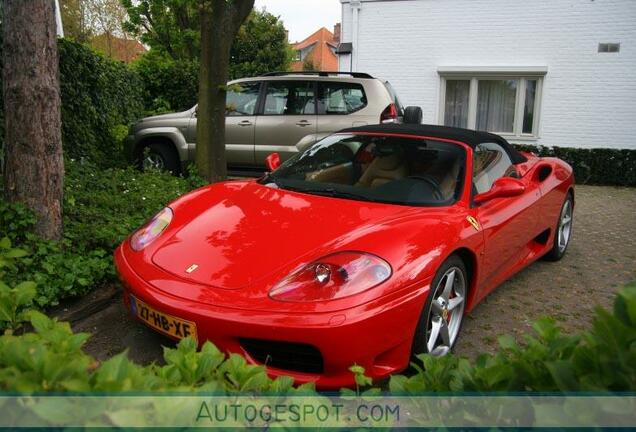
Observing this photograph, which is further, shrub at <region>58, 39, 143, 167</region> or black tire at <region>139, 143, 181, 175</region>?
black tire at <region>139, 143, 181, 175</region>

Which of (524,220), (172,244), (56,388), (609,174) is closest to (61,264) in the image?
(172,244)

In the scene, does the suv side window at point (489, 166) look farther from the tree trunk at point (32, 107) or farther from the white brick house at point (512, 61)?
the white brick house at point (512, 61)

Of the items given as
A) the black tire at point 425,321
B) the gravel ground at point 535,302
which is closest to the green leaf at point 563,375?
the gravel ground at point 535,302

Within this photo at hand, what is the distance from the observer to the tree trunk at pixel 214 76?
21.1ft

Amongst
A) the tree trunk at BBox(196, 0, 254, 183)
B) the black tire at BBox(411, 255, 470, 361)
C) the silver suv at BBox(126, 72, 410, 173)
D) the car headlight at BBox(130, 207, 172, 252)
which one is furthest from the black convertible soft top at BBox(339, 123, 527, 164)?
the silver suv at BBox(126, 72, 410, 173)

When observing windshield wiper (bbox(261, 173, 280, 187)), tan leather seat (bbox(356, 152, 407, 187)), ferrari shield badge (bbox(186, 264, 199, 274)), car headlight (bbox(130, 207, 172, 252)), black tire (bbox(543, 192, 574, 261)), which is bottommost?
black tire (bbox(543, 192, 574, 261))

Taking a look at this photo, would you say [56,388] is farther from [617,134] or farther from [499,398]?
[617,134]

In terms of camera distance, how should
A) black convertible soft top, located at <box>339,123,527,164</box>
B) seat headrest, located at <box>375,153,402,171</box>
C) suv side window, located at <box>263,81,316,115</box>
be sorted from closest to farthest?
1. seat headrest, located at <box>375,153,402,171</box>
2. black convertible soft top, located at <box>339,123,527,164</box>
3. suv side window, located at <box>263,81,316,115</box>

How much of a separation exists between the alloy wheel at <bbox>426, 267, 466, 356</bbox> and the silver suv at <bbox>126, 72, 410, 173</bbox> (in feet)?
15.5

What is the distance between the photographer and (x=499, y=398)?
1.21m

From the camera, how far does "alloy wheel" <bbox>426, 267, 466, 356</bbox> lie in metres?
2.98

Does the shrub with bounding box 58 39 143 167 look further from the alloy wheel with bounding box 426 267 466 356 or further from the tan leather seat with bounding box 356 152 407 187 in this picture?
the alloy wheel with bounding box 426 267 466 356

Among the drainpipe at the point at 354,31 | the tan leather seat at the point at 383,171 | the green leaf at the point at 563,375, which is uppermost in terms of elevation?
the drainpipe at the point at 354,31

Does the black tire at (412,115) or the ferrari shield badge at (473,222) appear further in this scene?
the black tire at (412,115)
